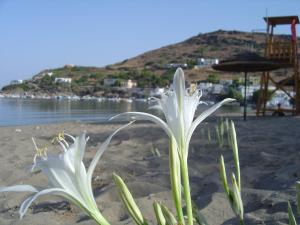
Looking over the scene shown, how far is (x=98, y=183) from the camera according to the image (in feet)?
13.3

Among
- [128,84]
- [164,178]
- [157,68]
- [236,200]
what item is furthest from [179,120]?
[157,68]

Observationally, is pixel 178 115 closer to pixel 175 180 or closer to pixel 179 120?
pixel 179 120

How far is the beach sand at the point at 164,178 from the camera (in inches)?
110

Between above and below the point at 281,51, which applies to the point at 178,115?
below

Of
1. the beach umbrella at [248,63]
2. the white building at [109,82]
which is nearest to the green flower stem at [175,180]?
the beach umbrella at [248,63]

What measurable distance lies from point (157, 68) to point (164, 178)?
86049mm

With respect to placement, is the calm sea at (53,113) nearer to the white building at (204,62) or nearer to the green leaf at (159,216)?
the green leaf at (159,216)

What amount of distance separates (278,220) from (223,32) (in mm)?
107541

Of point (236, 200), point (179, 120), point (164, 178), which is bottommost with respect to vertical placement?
point (164, 178)

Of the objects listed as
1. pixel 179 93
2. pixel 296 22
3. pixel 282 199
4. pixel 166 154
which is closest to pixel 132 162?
pixel 166 154

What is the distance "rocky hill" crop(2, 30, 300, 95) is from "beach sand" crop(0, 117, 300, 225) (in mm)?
59897

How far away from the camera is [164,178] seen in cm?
391

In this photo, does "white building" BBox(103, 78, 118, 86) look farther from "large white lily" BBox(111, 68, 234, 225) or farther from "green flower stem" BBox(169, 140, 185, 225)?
"green flower stem" BBox(169, 140, 185, 225)

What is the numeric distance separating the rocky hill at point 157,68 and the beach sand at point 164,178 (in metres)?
59.9
